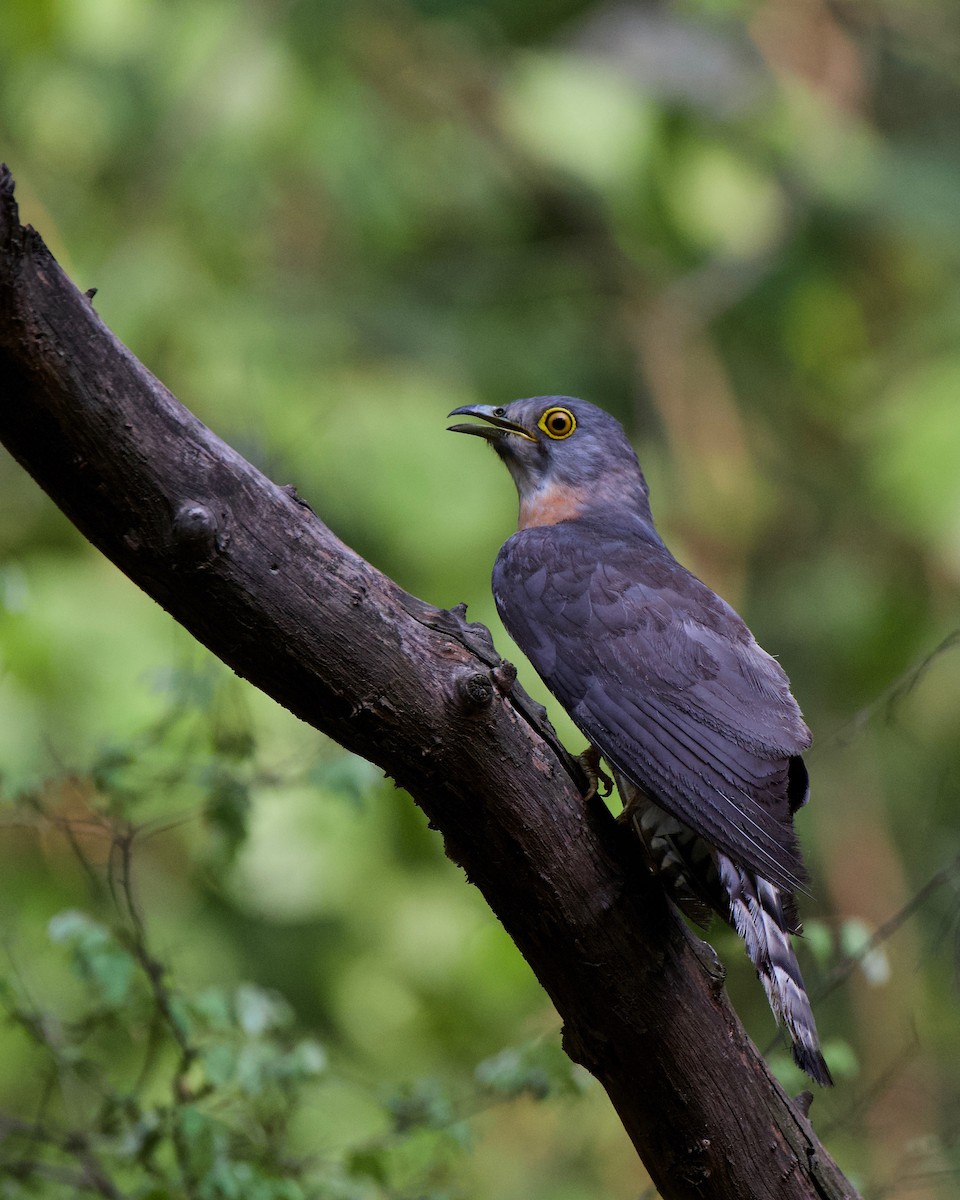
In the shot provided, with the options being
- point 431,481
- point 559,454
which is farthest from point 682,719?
point 431,481

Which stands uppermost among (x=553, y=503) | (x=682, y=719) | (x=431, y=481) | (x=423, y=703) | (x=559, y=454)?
(x=559, y=454)

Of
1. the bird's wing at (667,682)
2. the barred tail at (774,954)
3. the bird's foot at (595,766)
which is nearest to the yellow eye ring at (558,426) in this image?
the bird's wing at (667,682)

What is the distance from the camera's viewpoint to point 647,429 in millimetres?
8523

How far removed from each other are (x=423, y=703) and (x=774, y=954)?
1.09 m

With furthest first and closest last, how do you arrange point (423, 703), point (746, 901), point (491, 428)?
point (491, 428), point (746, 901), point (423, 703)

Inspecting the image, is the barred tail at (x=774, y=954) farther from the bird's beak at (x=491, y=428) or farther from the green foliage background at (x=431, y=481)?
the bird's beak at (x=491, y=428)

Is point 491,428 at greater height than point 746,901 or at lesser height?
greater

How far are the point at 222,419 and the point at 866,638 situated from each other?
3780 millimetres

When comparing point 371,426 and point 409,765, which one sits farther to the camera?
point 371,426

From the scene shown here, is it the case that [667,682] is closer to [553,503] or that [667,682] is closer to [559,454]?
[553,503]

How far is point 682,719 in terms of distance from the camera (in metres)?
3.37

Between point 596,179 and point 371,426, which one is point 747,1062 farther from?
point 596,179

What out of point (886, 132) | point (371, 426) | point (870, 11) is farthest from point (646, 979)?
point (886, 132)

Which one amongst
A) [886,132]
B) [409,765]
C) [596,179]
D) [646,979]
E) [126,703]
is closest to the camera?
[409,765]
